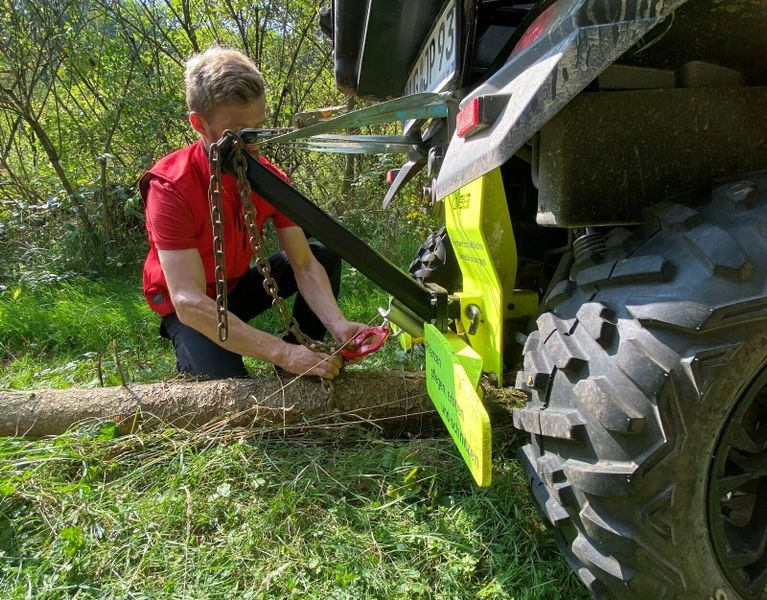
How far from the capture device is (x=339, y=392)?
216 centimetres

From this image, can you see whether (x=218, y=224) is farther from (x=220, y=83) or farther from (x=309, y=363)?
(x=220, y=83)

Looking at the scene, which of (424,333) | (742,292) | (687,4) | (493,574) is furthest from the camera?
(424,333)

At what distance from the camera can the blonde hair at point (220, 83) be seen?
2.19 meters

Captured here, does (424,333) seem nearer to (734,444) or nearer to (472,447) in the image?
(472,447)

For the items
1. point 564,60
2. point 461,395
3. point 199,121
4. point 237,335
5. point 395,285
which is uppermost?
point 564,60

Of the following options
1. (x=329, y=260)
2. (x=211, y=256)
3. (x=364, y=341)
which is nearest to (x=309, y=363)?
(x=364, y=341)

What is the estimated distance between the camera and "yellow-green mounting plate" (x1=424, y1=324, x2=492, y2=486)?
1240 mm

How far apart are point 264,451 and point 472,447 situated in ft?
3.16

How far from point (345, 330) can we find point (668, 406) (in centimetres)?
148

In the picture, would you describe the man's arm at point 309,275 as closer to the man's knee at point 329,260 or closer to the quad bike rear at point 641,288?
the man's knee at point 329,260

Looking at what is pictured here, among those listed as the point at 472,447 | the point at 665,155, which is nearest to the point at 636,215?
the point at 665,155

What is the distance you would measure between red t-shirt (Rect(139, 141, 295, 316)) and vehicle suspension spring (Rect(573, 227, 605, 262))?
1.21m

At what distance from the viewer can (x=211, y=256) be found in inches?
99.5

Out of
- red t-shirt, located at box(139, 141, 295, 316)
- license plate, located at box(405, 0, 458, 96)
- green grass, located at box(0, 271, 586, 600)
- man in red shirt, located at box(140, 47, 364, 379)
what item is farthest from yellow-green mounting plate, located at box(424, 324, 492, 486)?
red t-shirt, located at box(139, 141, 295, 316)
